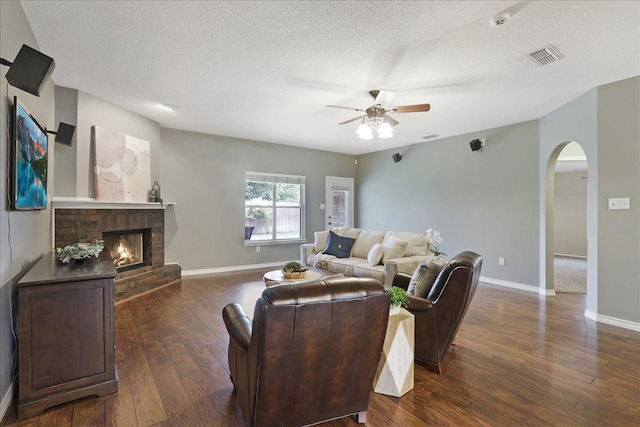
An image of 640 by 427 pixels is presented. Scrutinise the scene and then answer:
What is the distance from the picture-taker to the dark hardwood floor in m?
1.93

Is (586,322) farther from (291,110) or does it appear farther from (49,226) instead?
(49,226)

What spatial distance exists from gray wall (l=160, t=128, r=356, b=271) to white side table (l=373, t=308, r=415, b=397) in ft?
15.3

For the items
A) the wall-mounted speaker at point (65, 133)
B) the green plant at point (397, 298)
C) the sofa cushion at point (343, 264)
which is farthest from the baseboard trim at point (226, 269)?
the green plant at point (397, 298)

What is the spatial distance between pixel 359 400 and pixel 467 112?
4.25m

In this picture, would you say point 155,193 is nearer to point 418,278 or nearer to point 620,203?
point 418,278

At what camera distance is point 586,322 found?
3592 millimetres

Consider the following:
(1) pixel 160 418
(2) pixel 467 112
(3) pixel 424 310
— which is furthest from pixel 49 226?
(2) pixel 467 112

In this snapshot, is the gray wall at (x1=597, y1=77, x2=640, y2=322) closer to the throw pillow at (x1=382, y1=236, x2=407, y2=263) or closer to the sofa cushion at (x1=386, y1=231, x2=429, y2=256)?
the sofa cushion at (x1=386, y1=231, x2=429, y2=256)

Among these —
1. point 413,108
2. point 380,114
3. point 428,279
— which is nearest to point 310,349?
point 428,279

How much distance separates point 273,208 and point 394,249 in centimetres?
318

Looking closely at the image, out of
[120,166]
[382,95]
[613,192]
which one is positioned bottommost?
[613,192]

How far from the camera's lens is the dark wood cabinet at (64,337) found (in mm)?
1922

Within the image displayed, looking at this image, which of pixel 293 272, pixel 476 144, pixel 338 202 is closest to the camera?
pixel 293 272

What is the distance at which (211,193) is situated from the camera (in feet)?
20.0
